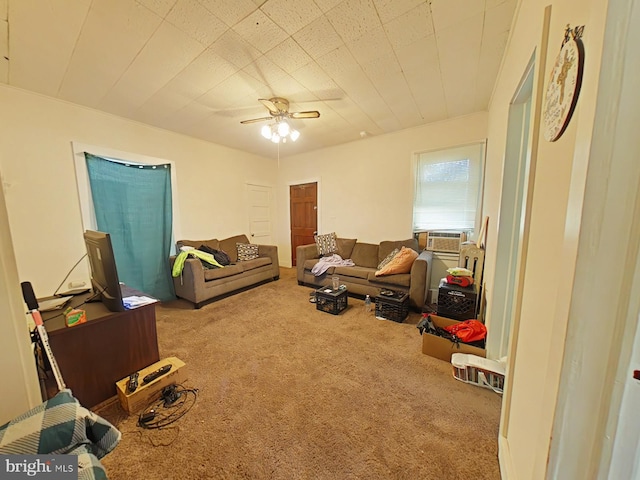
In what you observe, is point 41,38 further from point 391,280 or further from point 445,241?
point 445,241

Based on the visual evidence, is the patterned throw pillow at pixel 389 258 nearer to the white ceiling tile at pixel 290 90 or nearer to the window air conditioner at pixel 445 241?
the window air conditioner at pixel 445 241

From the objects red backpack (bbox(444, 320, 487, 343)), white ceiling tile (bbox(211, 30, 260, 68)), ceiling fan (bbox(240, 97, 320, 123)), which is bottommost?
red backpack (bbox(444, 320, 487, 343))

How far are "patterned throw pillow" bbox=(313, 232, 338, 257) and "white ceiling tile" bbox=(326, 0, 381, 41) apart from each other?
9.48 ft

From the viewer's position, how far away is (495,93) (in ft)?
7.68

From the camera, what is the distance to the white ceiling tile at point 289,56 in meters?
1.76

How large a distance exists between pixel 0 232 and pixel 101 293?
1.20 metres

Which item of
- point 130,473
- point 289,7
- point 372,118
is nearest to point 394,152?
point 372,118

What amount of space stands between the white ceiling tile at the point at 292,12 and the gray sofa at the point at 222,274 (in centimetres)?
272

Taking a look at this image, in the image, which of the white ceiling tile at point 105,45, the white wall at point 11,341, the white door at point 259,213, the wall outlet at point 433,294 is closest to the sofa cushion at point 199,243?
the white door at point 259,213

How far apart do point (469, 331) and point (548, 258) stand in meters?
1.46

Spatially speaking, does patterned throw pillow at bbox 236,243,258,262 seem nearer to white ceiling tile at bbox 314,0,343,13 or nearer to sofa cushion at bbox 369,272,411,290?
sofa cushion at bbox 369,272,411,290

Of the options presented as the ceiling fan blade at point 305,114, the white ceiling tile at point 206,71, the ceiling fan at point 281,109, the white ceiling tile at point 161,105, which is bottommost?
the ceiling fan blade at point 305,114

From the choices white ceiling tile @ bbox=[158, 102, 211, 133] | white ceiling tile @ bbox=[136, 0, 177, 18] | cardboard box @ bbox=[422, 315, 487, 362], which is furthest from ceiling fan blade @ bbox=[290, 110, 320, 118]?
cardboard box @ bbox=[422, 315, 487, 362]

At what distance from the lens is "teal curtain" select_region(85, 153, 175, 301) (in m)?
2.84
